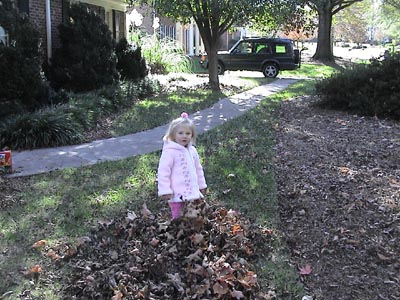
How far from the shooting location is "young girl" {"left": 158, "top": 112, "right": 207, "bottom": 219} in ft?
13.4

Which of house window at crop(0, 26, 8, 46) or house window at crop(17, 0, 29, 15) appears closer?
house window at crop(0, 26, 8, 46)

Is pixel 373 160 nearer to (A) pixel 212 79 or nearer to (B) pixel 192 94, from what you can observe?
(B) pixel 192 94

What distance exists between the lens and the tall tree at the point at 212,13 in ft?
44.2

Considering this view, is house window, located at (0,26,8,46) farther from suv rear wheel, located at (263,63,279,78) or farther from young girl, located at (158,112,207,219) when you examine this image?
suv rear wheel, located at (263,63,279,78)

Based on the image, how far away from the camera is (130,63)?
1461 centimetres

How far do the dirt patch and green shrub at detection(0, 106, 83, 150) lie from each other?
335cm

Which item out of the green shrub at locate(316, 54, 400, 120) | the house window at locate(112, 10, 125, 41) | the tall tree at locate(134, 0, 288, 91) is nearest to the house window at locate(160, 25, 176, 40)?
the house window at locate(112, 10, 125, 41)

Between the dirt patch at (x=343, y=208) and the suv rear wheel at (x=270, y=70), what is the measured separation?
13.2 metres

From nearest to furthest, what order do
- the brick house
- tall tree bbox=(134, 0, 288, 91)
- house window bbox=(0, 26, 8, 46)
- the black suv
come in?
house window bbox=(0, 26, 8, 46) < the brick house < tall tree bbox=(134, 0, 288, 91) < the black suv

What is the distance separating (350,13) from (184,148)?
49.3m

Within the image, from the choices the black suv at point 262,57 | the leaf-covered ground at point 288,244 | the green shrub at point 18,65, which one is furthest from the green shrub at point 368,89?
the black suv at point 262,57

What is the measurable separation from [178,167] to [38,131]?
4.41 m

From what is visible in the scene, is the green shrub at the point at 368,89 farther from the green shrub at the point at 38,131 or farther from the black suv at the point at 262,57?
the black suv at the point at 262,57

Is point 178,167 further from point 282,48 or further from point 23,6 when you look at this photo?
point 282,48
